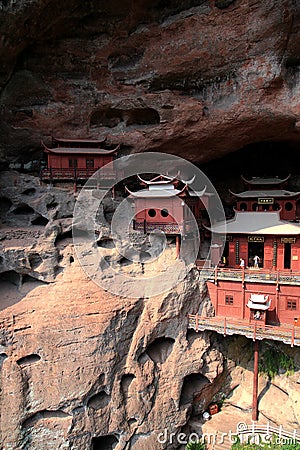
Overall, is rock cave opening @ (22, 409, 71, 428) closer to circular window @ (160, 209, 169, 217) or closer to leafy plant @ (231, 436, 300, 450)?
leafy plant @ (231, 436, 300, 450)

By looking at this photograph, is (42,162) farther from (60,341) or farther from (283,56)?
(283,56)

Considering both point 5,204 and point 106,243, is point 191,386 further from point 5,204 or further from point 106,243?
point 5,204

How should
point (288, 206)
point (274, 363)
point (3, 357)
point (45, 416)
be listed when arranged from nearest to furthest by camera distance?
1. point (45, 416)
2. point (3, 357)
3. point (274, 363)
4. point (288, 206)

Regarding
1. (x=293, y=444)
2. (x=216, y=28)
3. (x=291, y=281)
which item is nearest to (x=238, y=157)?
(x=216, y=28)

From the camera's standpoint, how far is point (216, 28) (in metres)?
19.0

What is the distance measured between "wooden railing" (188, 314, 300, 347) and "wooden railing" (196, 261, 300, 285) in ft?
6.70

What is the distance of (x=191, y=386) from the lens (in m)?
18.0

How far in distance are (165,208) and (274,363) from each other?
31.5ft

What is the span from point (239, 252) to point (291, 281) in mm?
3861

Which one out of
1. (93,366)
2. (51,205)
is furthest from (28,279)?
(93,366)

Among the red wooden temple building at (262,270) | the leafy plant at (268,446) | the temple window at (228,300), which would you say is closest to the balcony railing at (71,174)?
the red wooden temple building at (262,270)

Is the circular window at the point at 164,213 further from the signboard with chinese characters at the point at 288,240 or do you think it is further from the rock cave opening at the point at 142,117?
the rock cave opening at the point at 142,117

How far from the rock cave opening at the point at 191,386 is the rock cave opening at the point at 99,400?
12.3 ft

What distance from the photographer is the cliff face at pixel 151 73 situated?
61.1 feet
